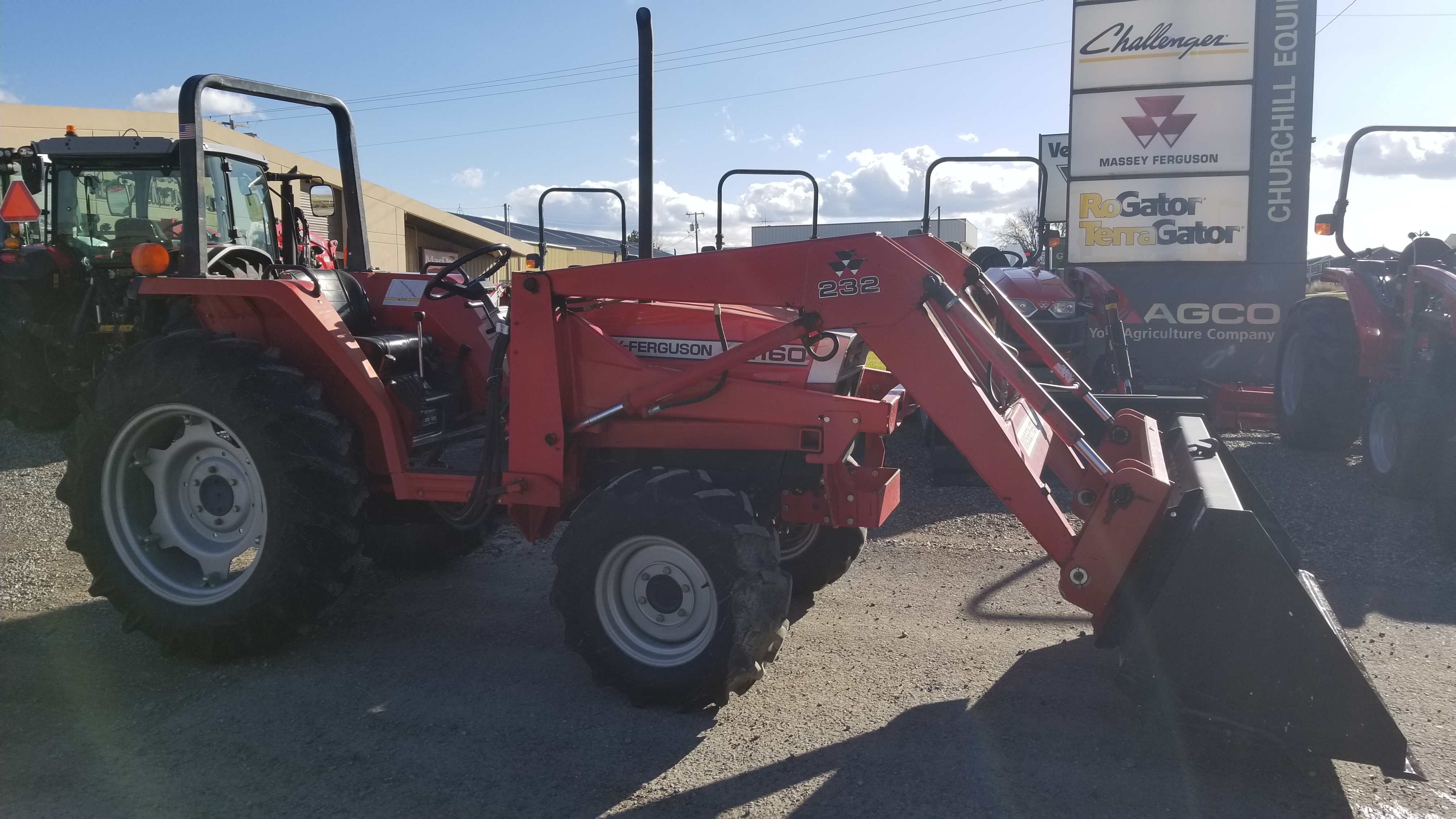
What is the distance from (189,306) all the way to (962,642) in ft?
12.1

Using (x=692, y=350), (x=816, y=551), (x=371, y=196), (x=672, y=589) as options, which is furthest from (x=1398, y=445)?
(x=371, y=196)

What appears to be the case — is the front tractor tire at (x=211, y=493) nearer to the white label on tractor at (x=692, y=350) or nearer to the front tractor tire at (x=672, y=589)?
the front tractor tire at (x=672, y=589)

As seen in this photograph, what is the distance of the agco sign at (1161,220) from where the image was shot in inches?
419

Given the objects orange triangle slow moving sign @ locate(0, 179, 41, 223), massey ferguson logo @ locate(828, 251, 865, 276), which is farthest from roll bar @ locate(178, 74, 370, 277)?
orange triangle slow moving sign @ locate(0, 179, 41, 223)

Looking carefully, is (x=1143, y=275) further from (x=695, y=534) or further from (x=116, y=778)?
(x=116, y=778)

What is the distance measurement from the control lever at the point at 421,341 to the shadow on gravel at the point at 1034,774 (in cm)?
242

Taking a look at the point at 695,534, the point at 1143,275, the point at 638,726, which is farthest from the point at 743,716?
the point at 1143,275

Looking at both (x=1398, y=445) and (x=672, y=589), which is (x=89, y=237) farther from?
(x=1398, y=445)

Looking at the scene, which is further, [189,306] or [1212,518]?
[189,306]

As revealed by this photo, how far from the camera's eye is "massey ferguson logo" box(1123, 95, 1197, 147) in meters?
10.7

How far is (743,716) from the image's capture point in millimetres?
3539

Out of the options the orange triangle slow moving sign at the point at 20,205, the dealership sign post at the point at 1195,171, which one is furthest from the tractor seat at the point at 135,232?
the dealership sign post at the point at 1195,171

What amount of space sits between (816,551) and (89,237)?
320 inches

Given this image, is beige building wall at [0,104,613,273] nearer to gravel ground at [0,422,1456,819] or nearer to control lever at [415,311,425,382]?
control lever at [415,311,425,382]
